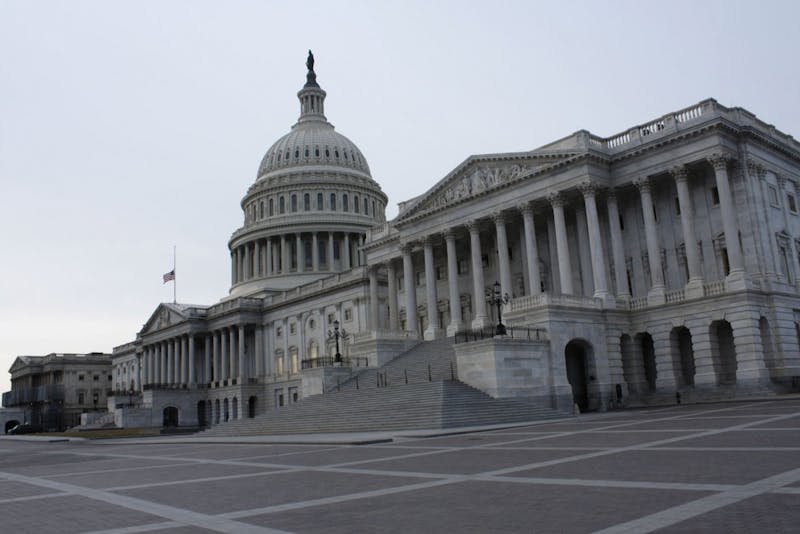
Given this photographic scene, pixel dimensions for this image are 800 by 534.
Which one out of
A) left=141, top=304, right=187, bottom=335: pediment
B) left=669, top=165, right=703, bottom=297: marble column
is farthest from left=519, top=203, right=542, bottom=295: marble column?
left=141, top=304, right=187, bottom=335: pediment

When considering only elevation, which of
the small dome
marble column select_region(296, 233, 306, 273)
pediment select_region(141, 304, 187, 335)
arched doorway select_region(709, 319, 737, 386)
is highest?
the small dome

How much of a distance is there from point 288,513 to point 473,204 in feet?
168

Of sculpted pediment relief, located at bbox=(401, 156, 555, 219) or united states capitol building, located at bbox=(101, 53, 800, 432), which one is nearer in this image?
united states capitol building, located at bbox=(101, 53, 800, 432)

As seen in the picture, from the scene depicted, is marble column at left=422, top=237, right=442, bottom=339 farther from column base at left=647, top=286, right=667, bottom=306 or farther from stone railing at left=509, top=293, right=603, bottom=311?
column base at left=647, top=286, right=667, bottom=306

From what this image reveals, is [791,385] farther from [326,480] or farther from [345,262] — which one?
[345,262]

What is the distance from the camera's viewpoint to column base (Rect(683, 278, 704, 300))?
47406 millimetres

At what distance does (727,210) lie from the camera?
47.6 metres

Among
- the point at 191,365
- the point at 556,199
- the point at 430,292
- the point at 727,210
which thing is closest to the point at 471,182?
the point at 556,199

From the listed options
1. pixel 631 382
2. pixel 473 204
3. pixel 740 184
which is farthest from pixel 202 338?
pixel 740 184

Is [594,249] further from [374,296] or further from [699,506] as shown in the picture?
[699,506]

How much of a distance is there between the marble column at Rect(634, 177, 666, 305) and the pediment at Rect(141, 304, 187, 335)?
7969 cm

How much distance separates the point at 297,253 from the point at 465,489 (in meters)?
109

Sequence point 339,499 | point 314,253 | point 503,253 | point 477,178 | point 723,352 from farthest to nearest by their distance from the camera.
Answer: point 314,253 → point 477,178 → point 503,253 → point 723,352 → point 339,499

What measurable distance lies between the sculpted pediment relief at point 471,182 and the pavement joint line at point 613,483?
43287 mm
